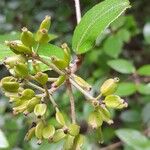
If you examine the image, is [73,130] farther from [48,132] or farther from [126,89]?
[126,89]

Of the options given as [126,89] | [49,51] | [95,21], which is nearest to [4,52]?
[49,51]

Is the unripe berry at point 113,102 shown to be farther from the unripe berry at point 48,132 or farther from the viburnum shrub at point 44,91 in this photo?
the unripe berry at point 48,132

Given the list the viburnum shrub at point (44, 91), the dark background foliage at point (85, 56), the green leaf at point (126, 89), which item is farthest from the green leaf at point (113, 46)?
the viburnum shrub at point (44, 91)

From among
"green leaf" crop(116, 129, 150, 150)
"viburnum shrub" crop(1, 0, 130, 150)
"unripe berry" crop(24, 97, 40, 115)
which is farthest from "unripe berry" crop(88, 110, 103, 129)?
"green leaf" crop(116, 129, 150, 150)

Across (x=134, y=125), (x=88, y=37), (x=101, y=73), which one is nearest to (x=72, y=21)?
(x=101, y=73)

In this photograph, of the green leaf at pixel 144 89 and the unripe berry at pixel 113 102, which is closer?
the unripe berry at pixel 113 102

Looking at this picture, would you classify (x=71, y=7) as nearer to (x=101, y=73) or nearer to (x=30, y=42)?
(x=101, y=73)
